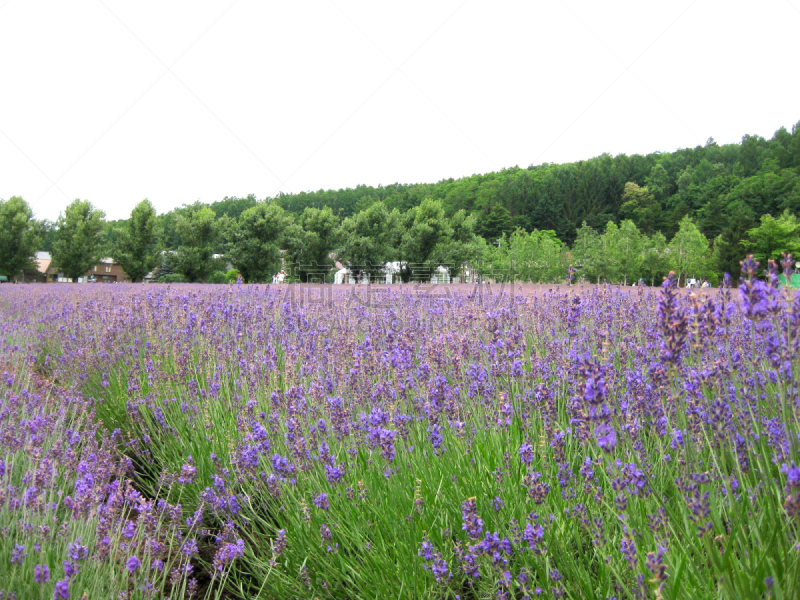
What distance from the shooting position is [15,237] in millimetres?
33938

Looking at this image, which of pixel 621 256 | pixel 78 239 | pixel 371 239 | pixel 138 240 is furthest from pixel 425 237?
pixel 78 239

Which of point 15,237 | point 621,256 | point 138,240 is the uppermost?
point 138,240

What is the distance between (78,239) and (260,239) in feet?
42.8

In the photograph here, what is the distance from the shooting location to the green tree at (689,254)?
27.5 meters

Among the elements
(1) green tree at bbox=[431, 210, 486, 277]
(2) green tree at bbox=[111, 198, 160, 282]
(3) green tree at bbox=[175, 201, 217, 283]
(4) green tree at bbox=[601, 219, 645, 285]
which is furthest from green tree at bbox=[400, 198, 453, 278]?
(2) green tree at bbox=[111, 198, 160, 282]

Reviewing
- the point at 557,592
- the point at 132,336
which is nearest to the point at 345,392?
the point at 557,592

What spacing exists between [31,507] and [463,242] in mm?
32444

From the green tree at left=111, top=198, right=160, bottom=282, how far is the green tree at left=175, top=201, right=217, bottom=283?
300 centimetres

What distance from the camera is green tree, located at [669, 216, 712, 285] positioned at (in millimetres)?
27453

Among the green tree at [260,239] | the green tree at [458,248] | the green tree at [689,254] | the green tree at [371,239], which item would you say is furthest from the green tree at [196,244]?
the green tree at [689,254]

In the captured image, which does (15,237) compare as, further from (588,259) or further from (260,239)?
(588,259)

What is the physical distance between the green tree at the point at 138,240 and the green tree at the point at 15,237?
17.0 feet

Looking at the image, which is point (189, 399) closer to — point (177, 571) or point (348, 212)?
point (177, 571)

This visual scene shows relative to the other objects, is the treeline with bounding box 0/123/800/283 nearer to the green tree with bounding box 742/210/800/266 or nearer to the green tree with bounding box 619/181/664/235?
the green tree with bounding box 742/210/800/266
